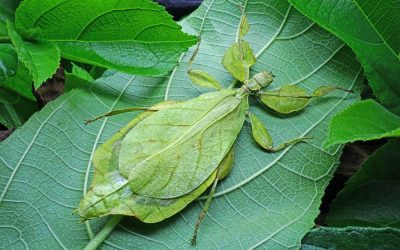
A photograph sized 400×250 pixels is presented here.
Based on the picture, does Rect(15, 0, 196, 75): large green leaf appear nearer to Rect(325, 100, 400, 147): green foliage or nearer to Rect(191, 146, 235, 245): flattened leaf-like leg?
Rect(191, 146, 235, 245): flattened leaf-like leg

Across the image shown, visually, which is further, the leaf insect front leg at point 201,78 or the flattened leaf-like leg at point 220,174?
the leaf insect front leg at point 201,78

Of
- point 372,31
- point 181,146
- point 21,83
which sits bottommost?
point 21,83

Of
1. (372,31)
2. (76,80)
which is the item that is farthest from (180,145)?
(372,31)

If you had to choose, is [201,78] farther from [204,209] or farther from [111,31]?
[204,209]

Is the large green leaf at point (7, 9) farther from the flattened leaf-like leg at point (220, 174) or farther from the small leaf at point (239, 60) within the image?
the flattened leaf-like leg at point (220, 174)

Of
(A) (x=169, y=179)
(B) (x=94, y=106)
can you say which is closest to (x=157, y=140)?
(A) (x=169, y=179)

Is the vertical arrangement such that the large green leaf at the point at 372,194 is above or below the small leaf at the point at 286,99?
below

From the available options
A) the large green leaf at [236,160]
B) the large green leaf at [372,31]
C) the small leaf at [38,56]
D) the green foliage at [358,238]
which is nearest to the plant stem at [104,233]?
the large green leaf at [236,160]
